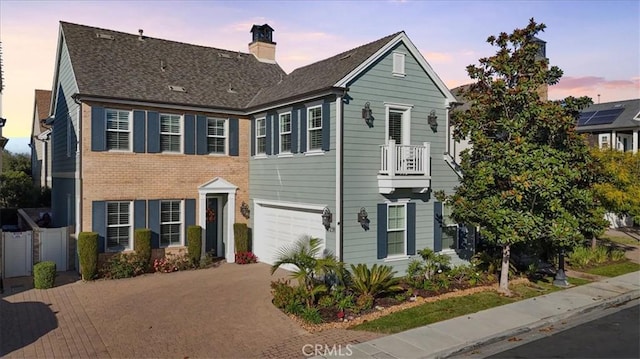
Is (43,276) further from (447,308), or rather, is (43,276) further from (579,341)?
(579,341)

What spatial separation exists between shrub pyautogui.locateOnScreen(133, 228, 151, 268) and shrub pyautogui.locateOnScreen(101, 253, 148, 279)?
79 mm

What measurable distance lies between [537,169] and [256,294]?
348 inches

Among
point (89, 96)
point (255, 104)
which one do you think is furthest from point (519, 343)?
point (89, 96)

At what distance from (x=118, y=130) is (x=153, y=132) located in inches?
46.3

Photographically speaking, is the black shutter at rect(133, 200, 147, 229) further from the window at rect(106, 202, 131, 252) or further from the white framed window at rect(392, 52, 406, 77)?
the white framed window at rect(392, 52, 406, 77)

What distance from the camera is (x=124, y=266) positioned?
15508 mm

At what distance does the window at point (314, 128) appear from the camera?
48.8 ft

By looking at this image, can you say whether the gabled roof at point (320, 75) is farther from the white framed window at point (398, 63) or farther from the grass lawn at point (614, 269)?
the grass lawn at point (614, 269)

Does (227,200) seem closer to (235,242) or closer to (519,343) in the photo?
(235,242)

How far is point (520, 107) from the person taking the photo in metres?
13.5

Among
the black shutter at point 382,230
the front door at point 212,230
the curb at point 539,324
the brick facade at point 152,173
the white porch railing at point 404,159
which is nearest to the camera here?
the curb at point 539,324

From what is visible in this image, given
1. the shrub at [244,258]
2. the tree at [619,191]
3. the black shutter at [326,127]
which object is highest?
the black shutter at [326,127]

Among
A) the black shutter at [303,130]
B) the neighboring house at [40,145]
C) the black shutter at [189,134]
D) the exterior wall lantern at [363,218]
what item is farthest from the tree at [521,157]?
the neighboring house at [40,145]

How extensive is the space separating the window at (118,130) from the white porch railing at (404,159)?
9100mm
